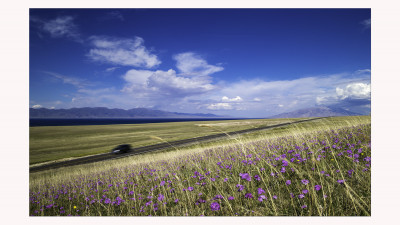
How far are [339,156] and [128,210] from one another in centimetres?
363

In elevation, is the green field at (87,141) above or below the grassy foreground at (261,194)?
below

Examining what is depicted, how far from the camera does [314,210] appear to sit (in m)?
2.06

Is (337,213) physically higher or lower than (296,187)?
lower

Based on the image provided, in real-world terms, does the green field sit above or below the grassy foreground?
below

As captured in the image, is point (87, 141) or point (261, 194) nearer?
point (261, 194)

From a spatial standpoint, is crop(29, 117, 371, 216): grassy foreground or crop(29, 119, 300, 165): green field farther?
crop(29, 119, 300, 165): green field

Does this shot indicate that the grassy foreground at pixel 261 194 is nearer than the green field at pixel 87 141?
Yes

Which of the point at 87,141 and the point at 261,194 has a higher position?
the point at 261,194
